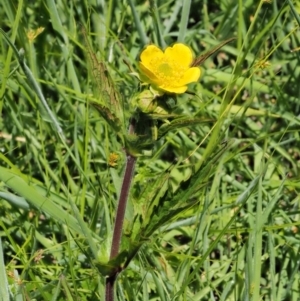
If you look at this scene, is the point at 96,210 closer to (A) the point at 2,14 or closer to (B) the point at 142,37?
(B) the point at 142,37

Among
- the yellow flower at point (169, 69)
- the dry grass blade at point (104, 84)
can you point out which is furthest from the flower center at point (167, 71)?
the dry grass blade at point (104, 84)

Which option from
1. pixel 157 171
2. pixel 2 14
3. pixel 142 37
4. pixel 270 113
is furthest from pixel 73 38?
pixel 270 113

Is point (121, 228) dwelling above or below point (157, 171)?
above

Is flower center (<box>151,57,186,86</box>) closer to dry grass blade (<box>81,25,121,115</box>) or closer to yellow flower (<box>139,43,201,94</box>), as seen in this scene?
yellow flower (<box>139,43,201,94</box>)

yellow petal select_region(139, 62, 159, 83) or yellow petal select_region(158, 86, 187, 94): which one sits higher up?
yellow petal select_region(139, 62, 159, 83)

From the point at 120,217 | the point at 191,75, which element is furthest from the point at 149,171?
the point at 191,75

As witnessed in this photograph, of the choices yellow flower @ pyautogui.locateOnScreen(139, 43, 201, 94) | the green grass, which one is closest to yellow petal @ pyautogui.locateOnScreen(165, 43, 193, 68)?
yellow flower @ pyautogui.locateOnScreen(139, 43, 201, 94)
